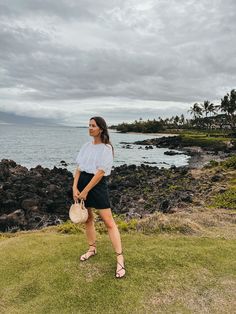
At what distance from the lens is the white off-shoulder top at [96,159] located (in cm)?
698

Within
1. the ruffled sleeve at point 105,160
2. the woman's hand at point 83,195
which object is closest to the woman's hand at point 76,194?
the woman's hand at point 83,195

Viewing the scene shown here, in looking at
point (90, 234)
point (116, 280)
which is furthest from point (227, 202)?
point (116, 280)

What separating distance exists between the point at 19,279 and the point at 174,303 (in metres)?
2.88

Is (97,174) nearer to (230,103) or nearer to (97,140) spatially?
(97,140)

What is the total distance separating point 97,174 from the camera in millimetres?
6926

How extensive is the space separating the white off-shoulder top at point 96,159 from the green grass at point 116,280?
1950mm

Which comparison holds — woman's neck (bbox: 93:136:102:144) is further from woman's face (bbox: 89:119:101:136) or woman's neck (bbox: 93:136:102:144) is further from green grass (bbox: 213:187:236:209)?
green grass (bbox: 213:187:236:209)

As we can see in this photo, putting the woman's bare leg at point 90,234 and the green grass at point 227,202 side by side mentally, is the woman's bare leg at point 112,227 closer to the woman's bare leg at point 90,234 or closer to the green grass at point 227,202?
the woman's bare leg at point 90,234

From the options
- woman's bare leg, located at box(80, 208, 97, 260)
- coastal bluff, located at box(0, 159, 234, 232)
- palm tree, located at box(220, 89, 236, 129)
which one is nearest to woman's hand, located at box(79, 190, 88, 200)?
woman's bare leg, located at box(80, 208, 97, 260)

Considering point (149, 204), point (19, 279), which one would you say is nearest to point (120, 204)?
point (149, 204)

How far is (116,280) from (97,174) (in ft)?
6.36

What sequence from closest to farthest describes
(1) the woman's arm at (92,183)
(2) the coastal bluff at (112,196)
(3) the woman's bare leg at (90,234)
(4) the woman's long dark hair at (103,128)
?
(1) the woman's arm at (92,183)
(4) the woman's long dark hair at (103,128)
(3) the woman's bare leg at (90,234)
(2) the coastal bluff at (112,196)

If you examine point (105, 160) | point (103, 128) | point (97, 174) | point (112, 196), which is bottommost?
point (112, 196)

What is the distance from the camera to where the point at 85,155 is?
724 centimetres
